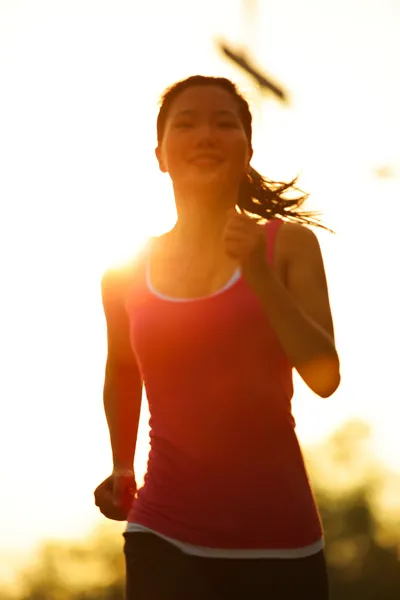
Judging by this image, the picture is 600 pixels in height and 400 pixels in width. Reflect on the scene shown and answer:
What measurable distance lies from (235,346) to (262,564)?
2.04 feet

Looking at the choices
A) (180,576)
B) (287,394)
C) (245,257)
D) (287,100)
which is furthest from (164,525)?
(287,100)

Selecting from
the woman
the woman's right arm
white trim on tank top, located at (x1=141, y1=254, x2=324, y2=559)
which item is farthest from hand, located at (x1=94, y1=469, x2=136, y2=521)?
white trim on tank top, located at (x1=141, y1=254, x2=324, y2=559)

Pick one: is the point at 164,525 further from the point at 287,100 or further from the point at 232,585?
the point at 287,100

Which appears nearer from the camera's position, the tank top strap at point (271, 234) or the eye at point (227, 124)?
the tank top strap at point (271, 234)

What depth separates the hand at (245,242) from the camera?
4.59 meters

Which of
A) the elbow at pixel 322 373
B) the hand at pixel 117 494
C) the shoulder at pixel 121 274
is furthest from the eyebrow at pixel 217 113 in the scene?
the hand at pixel 117 494

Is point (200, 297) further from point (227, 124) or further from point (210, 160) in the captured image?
point (227, 124)

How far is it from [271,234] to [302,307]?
28 centimetres

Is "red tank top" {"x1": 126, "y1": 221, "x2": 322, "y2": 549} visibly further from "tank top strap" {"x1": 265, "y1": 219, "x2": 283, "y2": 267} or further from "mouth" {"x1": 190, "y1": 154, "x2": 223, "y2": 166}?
"mouth" {"x1": 190, "y1": 154, "x2": 223, "y2": 166}

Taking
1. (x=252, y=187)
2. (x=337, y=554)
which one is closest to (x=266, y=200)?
(x=252, y=187)

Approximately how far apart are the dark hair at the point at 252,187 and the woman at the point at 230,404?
28 centimetres

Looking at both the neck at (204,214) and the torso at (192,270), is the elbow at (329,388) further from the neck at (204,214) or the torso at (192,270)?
the neck at (204,214)

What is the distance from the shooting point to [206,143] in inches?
200

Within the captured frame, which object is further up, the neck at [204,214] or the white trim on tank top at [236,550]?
the neck at [204,214]
